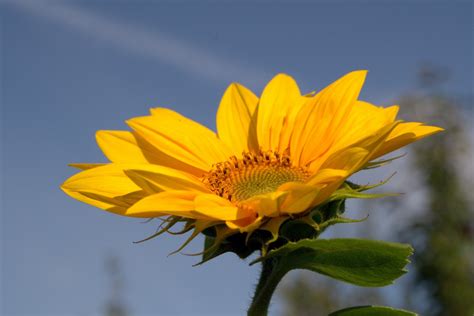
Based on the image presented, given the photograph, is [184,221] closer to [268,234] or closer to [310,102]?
[268,234]

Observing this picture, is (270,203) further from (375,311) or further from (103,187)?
(103,187)

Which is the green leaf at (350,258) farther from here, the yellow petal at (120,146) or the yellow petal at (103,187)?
the yellow petal at (120,146)

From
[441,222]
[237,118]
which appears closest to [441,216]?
[441,222]

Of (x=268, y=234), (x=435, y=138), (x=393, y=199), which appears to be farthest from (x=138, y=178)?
(x=435, y=138)

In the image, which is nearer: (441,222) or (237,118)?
(237,118)

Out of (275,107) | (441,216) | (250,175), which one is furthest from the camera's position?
(441,216)

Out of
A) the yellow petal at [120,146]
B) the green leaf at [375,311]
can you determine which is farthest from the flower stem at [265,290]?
the yellow petal at [120,146]
